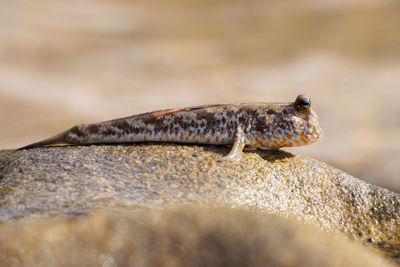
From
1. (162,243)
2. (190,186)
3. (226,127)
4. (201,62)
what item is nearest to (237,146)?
(226,127)

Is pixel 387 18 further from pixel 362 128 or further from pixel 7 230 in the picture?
pixel 7 230

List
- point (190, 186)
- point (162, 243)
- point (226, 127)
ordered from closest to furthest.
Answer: point (162, 243) → point (190, 186) → point (226, 127)

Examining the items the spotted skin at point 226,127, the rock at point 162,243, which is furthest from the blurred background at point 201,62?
the rock at point 162,243

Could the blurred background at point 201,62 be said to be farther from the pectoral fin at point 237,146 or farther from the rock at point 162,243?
the rock at point 162,243

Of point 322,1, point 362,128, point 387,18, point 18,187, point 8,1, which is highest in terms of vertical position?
point 8,1

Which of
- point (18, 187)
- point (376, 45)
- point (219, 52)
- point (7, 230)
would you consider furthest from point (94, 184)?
point (376, 45)

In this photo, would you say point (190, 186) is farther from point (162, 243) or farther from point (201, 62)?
point (201, 62)
